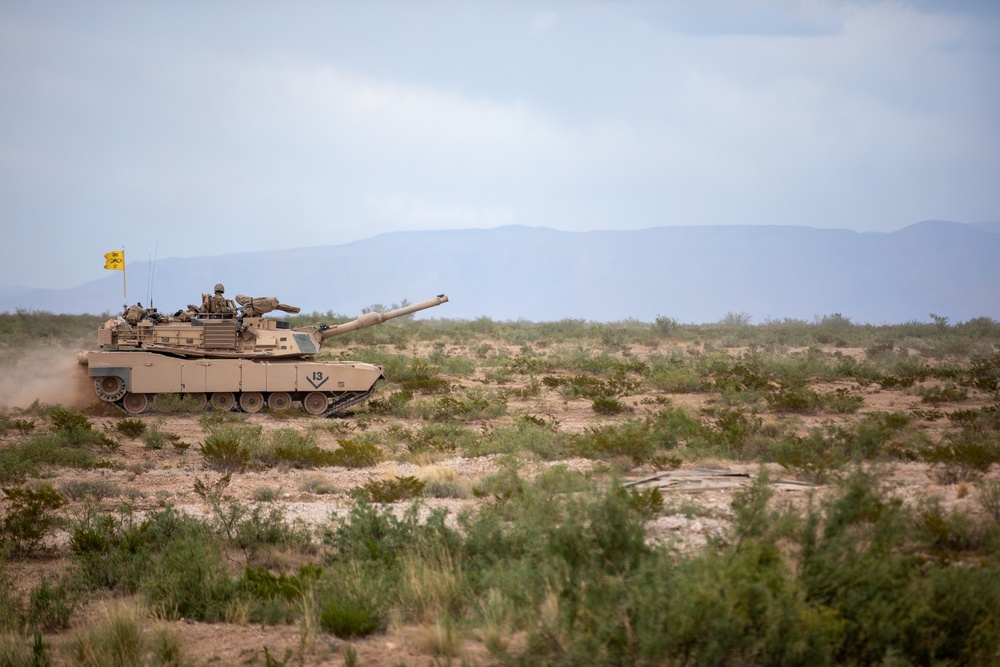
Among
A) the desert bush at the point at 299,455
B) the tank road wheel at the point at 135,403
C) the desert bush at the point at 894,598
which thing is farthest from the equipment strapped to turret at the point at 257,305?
the desert bush at the point at 894,598

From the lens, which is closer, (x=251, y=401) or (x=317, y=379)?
(x=317, y=379)

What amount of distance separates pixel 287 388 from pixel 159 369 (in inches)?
111

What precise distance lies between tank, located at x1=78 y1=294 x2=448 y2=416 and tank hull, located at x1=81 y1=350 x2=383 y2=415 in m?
0.02

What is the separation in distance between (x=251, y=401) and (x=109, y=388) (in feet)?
10.3

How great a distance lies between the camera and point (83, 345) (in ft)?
116

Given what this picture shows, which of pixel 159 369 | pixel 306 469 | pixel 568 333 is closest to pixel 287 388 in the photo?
pixel 159 369

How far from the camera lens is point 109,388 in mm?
19219

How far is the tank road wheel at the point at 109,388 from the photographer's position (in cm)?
1906

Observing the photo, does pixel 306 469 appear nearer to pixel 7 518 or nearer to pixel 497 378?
pixel 7 518

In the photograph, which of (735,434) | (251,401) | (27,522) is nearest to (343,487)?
(27,522)

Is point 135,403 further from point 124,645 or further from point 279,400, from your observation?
point 124,645

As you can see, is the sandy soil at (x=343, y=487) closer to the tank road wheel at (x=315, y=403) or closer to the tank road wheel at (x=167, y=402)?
the tank road wheel at (x=167, y=402)

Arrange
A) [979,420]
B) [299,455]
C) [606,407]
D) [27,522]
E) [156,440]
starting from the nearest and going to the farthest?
[27,522] < [299,455] < [156,440] < [979,420] < [606,407]

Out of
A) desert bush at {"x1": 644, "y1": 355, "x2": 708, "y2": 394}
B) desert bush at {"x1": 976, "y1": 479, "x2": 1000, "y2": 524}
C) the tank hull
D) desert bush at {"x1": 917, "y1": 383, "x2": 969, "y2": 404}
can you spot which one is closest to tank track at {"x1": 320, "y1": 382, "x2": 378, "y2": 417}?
the tank hull
